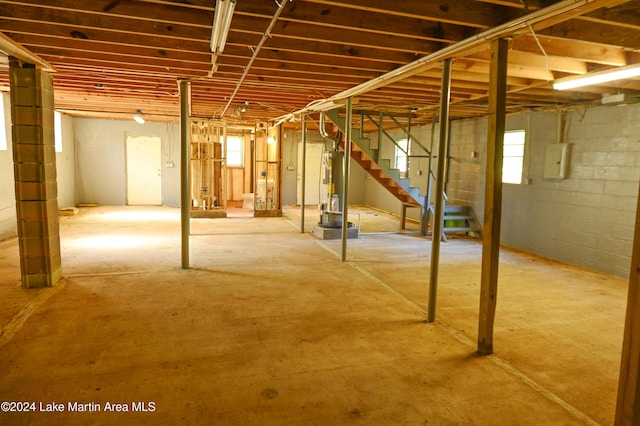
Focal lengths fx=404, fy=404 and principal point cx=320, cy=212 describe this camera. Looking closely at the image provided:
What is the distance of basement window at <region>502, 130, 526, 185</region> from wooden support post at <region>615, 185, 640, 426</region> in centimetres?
554

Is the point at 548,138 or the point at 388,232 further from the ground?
the point at 548,138

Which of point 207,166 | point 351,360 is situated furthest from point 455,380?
point 207,166

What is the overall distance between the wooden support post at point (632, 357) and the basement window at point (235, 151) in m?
11.5

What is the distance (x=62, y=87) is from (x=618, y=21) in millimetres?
6645

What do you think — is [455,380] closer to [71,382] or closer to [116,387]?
[116,387]

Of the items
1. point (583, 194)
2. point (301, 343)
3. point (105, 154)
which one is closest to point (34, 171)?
point (301, 343)

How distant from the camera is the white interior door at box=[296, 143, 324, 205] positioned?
40.9 ft

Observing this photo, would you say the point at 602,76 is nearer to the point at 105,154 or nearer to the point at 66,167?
the point at 66,167

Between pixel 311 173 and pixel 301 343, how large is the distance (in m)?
9.91

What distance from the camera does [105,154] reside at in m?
10.9

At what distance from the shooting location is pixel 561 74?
4.63 meters

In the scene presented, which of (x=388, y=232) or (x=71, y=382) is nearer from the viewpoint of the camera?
(x=71, y=382)

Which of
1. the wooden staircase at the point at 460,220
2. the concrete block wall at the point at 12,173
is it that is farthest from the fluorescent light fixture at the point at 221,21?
the wooden staircase at the point at 460,220

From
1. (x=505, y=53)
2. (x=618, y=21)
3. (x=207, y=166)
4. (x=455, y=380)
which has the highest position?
(x=618, y=21)
